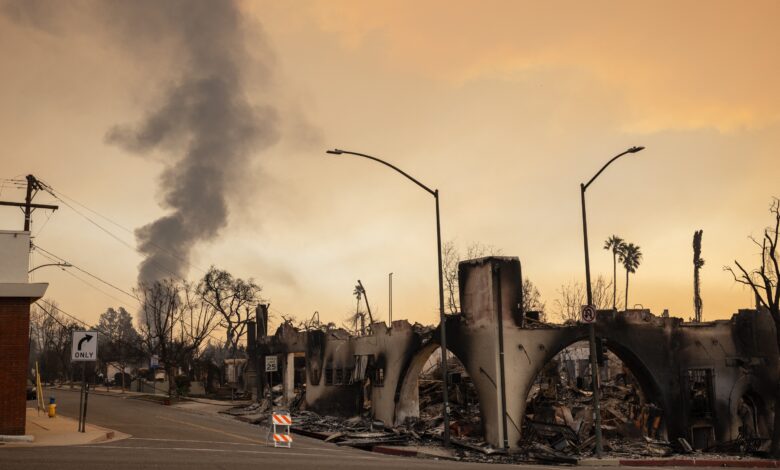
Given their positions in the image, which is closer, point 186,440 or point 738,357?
point 186,440

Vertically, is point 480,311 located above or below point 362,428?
above

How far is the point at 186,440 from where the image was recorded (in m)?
23.9

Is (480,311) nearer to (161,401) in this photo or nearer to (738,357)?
(738,357)

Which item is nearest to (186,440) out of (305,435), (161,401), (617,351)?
(305,435)

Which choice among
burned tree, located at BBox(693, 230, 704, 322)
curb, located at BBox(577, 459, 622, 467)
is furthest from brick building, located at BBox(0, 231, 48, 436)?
Result: burned tree, located at BBox(693, 230, 704, 322)

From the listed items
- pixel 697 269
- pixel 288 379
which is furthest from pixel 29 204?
pixel 697 269

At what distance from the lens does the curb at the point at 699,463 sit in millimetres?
22188

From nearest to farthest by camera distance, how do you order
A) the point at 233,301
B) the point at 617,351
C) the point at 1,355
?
A: the point at 1,355 → the point at 617,351 → the point at 233,301

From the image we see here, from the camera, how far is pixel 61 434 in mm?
25047

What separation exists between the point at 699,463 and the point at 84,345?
19.8 metres

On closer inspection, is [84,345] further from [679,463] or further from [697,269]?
[697,269]

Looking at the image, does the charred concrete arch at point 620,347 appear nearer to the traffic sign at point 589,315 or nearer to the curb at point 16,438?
the traffic sign at point 589,315

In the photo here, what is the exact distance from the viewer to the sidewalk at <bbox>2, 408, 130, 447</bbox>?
2214cm

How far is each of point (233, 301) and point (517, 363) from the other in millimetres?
68135
